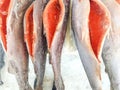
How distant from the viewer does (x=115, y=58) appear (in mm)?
1287

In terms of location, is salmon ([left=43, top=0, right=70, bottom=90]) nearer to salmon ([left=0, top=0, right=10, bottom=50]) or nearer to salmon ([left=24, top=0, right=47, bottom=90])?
salmon ([left=24, top=0, right=47, bottom=90])

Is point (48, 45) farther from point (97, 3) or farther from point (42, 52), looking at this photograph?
point (97, 3)

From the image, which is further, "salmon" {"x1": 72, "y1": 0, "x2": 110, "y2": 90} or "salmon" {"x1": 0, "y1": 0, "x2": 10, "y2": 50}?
"salmon" {"x1": 0, "y1": 0, "x2": 10, "y2": 50}

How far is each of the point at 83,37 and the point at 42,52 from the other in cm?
17

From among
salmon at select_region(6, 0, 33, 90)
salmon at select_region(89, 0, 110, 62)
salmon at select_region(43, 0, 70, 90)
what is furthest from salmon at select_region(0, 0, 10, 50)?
salmon at select_region(89, 0, 110, 62)

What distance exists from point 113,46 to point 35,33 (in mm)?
263

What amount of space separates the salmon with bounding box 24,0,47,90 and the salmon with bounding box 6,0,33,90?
0.08 feet

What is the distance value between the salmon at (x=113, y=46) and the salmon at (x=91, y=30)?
28mm

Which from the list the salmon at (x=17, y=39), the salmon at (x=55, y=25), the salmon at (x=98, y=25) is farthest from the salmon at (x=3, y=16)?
the salmon at (x=98, y=25)

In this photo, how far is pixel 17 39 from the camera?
129 centimetres

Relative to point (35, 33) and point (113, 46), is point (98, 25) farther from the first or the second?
point (35, 33)

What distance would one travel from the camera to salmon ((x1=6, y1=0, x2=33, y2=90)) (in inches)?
49.8

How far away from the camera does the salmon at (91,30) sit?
1216mm

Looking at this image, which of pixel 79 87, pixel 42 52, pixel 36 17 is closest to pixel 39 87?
pixel 42 52
